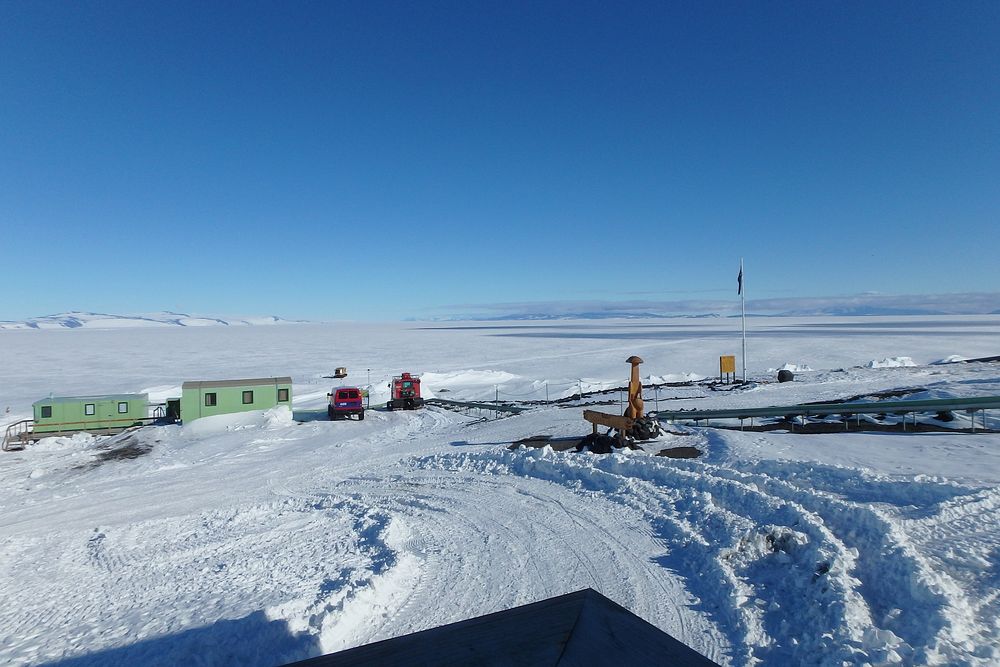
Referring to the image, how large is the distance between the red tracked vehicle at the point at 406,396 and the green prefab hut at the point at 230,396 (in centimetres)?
546

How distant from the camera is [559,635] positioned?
2.10 meters

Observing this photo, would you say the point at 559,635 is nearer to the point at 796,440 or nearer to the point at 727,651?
the point at 727,651

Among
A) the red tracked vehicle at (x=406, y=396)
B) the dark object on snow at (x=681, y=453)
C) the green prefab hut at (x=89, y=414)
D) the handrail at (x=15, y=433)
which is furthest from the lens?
the red tracked vehicle at (x=406, y=396)

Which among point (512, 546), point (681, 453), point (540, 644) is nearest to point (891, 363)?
point (681, 453)

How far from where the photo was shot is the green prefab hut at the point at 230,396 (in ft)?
81.1

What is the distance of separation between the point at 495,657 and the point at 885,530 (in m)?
6.92

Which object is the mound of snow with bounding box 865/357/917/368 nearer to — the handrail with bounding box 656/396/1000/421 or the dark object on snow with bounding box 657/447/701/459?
the handrail with bounding box 656/396/1000/421

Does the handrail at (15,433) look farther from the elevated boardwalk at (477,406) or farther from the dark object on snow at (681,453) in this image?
the dark object on snow at (681,453)

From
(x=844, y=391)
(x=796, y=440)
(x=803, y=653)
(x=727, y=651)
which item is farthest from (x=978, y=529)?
(x=844, y=391)

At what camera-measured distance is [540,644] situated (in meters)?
2.06

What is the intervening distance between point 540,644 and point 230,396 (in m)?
27.5

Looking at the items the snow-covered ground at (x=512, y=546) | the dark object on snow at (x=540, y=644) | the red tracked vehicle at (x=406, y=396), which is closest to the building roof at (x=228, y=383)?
the red tracked vehicle at (x=406, y=396)

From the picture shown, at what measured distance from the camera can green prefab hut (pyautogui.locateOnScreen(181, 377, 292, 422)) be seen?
24734mm

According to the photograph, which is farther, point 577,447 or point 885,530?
point 577,447
